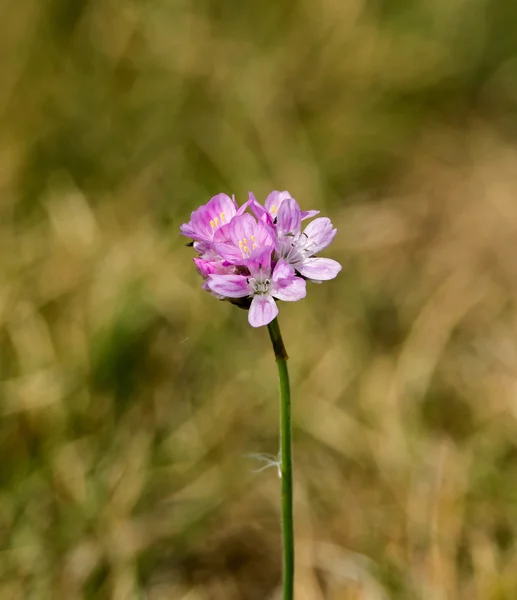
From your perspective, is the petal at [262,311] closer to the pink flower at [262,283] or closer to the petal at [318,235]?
the pink flower at [262,283]

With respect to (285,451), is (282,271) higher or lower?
higher

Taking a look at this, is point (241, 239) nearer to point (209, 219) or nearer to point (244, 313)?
point (209, 219)

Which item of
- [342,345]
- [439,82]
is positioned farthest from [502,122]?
[342,345]

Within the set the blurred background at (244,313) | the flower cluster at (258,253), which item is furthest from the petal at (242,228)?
the blurred background at (244,313)

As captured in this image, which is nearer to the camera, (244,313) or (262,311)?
(262,311)

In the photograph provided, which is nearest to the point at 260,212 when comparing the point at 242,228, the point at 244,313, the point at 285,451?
the point at 242,228
